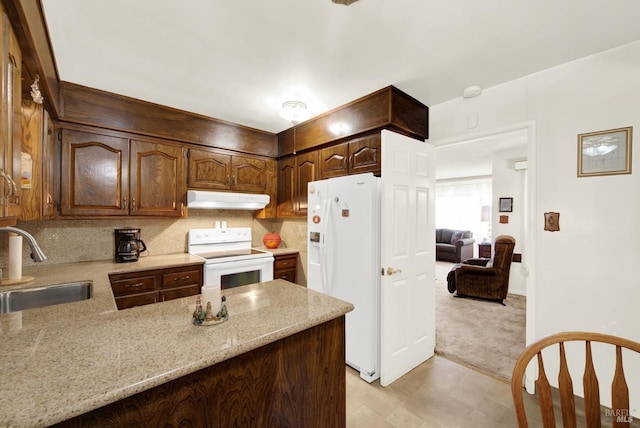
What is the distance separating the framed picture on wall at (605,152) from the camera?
1708 mm

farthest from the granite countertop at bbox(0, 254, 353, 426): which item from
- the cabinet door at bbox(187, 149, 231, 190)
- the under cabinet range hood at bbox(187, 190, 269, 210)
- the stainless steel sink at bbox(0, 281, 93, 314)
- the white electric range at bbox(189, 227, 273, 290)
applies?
the cabinet door at bbox(187, 149, 231, 190)

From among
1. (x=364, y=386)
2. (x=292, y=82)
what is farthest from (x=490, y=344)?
(x=292, y=82)

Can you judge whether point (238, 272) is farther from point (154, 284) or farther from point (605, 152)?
point (605, 152)

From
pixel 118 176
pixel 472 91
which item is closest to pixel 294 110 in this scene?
pixel 472 91

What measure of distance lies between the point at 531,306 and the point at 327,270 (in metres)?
1.59

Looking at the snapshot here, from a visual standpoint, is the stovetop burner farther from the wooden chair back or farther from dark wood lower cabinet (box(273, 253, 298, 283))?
the wooden chair back

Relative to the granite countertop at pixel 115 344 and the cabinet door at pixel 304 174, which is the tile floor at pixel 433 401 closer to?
the granite countertop at pixel 115 344

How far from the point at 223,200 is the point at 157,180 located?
0.65m

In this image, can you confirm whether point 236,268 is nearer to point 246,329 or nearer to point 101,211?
point 101,211

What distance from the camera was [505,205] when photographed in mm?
4750

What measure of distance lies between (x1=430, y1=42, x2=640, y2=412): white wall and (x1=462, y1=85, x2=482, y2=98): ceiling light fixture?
0.47ft

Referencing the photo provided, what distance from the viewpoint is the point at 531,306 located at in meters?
2.05

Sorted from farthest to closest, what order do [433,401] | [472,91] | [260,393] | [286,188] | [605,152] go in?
[286,188] < [472,91] < [433,401] < [605,152] < [260,393]

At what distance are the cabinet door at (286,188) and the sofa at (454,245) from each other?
553cm
